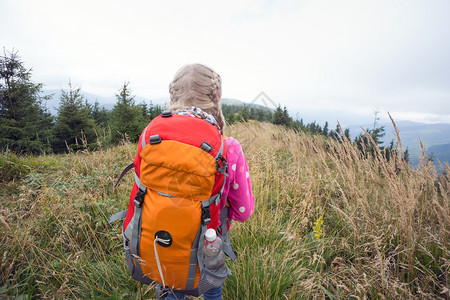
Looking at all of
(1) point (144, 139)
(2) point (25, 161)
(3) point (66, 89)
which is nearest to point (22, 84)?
(3) point (66, 89)

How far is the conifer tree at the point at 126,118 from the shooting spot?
11.4 m

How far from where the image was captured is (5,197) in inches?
119

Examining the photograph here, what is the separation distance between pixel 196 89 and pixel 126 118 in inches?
500

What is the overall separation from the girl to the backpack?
0.55ft

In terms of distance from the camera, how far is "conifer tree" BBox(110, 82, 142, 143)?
1139 cm

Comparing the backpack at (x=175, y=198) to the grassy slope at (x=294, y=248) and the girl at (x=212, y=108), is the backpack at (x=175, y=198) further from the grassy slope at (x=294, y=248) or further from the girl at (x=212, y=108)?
the grassy slope at (x=294, y=248)

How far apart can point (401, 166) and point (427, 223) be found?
729mm

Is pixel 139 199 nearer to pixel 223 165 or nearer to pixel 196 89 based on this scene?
pixel 223 165

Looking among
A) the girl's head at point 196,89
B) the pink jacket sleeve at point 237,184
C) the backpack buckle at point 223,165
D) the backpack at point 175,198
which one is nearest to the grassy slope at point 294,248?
the pink jacket sleeve at point 237,184

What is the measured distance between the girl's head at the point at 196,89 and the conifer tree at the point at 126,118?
11.2m

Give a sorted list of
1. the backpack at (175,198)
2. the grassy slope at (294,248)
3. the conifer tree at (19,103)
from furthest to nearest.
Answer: the conifer tree at (19,103) → the grassy slope at (294,248) → the backpack at (175,198)

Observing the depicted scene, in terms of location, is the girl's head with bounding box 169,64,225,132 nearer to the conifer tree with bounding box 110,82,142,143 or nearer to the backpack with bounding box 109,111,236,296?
the backpack with bounding box 109,111,236,296

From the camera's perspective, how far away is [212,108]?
1329 millimetres

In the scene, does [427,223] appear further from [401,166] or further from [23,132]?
[23,132]
